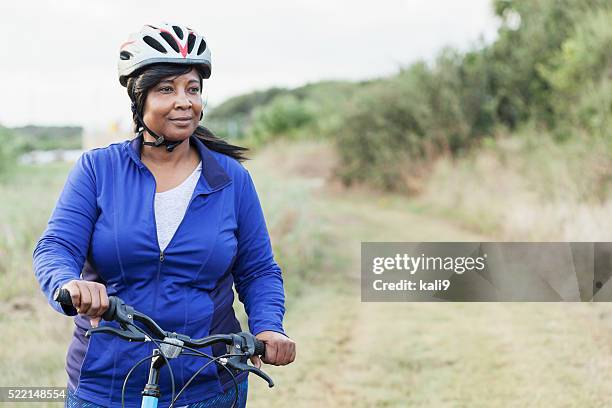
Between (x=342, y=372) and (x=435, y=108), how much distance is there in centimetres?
1540

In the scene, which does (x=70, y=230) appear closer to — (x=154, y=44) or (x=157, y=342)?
(x=157, y=342)

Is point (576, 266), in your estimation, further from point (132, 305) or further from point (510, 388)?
point (132, 305)

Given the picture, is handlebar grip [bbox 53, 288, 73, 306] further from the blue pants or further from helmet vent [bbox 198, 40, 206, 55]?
helmet vent [bbox 198, 40, 206, 55]

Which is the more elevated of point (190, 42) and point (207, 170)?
point (190, 42)

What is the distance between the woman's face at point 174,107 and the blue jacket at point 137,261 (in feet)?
0.36

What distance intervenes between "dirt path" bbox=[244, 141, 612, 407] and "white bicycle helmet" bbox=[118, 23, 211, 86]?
4.08 meters

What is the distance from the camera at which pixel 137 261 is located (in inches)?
107

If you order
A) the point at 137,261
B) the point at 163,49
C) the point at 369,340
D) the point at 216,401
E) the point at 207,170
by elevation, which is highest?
the point at 369,340

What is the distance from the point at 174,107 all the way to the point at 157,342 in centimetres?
74

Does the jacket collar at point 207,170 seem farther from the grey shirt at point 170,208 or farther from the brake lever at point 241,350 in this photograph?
the brake lever at point 241,350

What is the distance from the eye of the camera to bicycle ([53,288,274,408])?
244cm
